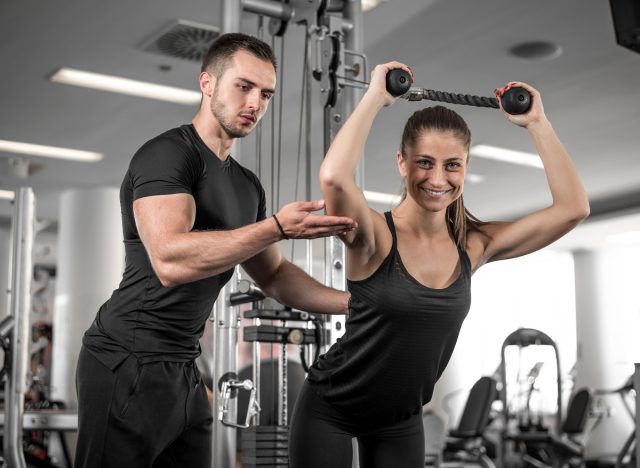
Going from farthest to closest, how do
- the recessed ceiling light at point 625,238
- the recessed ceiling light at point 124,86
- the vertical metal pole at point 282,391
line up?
the recessed ceiling light at point 625,238, the recessed ceiling light at point 124,86, the vertical metal pole at point 282,391

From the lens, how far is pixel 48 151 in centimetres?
721

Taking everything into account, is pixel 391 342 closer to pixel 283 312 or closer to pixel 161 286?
pixel 161 286

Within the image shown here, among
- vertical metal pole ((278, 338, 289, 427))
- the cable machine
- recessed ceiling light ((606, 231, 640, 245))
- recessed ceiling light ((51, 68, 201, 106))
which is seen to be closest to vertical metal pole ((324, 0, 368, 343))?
the cable machine

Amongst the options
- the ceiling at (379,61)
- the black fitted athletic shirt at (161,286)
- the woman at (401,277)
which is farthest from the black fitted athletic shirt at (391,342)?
the ceiling at (379,61)

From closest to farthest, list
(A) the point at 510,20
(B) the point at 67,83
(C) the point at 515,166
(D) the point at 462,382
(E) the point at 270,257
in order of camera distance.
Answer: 1. (E) the point at 270,257
2. (A) the point at 510,20
3. (B) the point at 67,83
4. (C) the point at 515,166
5. (D) the point at 462,382

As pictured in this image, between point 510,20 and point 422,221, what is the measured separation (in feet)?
10.2

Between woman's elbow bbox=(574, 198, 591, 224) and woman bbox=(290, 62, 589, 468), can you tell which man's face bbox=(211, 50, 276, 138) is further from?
woman's elbow bbox=(574, 198, 591, 224)

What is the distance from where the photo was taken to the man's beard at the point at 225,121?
5.92ft

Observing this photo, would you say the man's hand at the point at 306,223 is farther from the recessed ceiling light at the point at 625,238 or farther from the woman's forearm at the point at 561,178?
the recessed ceiling light at the point at 625,238

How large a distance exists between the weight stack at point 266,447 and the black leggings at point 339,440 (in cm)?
91

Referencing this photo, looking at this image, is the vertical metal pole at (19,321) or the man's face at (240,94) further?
the vertical metal pole at (19,321)

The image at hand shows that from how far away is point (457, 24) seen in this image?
15.2ft

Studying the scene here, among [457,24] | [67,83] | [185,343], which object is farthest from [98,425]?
[67,83]

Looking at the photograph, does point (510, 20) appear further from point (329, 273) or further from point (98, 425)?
point (98, 425)
